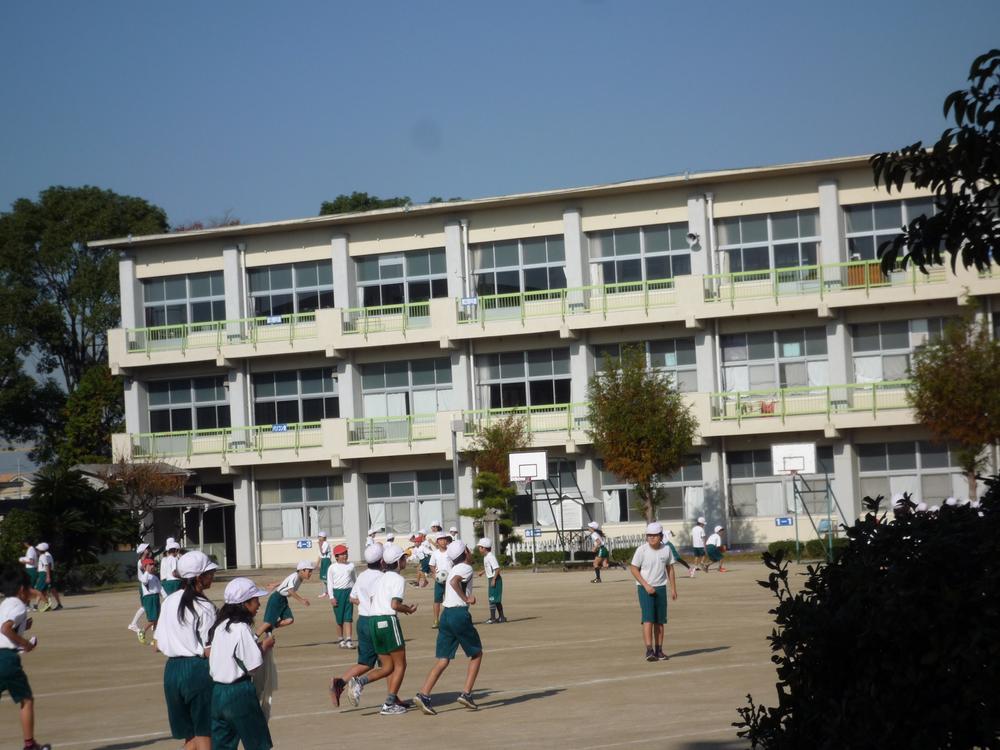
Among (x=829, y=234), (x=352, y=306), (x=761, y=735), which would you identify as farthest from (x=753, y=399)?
(x=761, y=735)

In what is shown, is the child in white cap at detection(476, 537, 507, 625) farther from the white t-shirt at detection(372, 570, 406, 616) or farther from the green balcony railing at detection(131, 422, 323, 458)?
the green balcony railing at detection(131, 422, 323, 458)

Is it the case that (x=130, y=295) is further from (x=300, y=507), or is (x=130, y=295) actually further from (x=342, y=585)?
(x=342, y=585)

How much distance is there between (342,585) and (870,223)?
1398 inches

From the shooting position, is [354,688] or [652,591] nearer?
[354,688]

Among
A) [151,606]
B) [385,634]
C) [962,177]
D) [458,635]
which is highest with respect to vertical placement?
[962,177]

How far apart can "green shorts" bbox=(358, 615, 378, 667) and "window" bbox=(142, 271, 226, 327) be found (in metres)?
47.8

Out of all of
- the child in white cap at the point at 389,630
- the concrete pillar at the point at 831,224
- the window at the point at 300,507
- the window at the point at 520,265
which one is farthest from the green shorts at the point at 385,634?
the window at the point at 300,507

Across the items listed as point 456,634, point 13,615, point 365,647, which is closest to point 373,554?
point 365,647

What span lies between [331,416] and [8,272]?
→ 2324 cm

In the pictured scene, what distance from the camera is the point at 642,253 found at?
5575cm

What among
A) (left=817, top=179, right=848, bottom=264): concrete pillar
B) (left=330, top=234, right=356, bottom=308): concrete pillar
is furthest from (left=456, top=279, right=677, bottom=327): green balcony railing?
(left=817, top=179, right=848, bottom=264): concrete pillar

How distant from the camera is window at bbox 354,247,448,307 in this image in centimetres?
5856

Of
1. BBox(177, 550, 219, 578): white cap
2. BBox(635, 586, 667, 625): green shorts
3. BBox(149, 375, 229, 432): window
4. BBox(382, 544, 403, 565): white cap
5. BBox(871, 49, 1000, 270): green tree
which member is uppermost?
BBox(149, 375, 229, 432): window

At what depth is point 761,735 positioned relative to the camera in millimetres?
6371
